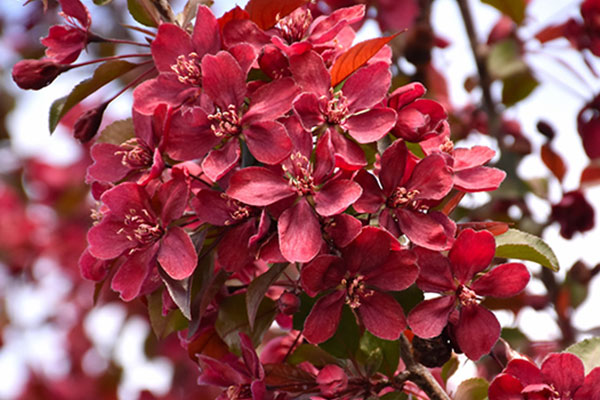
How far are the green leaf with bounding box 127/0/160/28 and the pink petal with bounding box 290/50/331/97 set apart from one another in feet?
0.90

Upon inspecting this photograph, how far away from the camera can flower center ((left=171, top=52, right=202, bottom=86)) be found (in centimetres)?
93

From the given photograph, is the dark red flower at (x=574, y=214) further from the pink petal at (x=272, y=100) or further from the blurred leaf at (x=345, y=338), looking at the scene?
the pink petal at (x=272, y=100)

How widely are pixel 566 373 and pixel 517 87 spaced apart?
1229 mm

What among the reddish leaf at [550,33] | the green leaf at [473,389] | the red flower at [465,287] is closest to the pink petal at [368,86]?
the red flower at [465,287]

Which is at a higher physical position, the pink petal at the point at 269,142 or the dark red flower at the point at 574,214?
the pink petal at the point at 269,142

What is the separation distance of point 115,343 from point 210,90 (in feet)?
7.00

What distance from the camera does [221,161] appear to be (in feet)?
2.91

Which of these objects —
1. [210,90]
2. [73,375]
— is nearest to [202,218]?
[210,90]

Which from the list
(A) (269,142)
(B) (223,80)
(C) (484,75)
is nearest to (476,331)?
(A) (269,142)

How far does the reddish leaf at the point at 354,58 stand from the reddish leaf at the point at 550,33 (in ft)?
3.67

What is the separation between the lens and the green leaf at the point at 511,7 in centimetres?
177

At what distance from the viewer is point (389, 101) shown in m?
0.95

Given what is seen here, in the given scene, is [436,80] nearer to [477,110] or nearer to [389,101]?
[477,110]

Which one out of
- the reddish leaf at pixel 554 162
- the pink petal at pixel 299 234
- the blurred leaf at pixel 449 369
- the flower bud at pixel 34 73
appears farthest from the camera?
the reddish leaf at pixel 554 162
